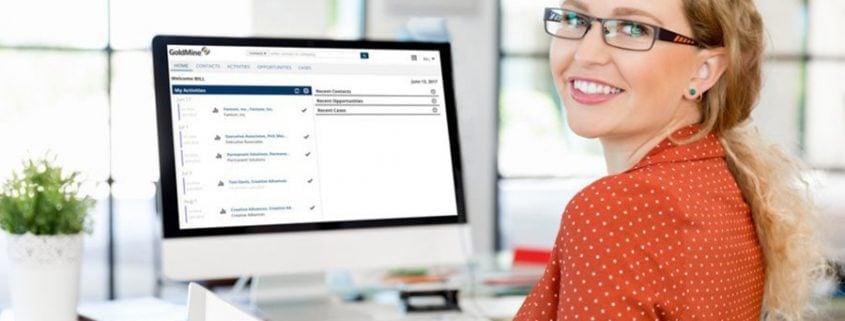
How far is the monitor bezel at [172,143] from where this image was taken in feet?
5.42

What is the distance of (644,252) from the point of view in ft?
4.00

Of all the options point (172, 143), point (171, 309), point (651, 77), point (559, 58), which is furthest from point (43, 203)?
point (651, 77)

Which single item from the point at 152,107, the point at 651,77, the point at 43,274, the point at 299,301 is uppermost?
the point at 152,107

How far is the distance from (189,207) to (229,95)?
178 millimetres

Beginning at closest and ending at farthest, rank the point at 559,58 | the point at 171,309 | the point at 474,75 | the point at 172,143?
the point at 559,58 → the point at 172,143 → the point at 171,309 → the point at 474,75

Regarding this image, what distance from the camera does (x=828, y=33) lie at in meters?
5.43

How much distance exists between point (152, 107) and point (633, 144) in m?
3.23

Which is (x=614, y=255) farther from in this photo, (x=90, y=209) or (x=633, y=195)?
(x=90, y=209)

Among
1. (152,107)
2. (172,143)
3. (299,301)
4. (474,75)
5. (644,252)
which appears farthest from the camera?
(474,75)

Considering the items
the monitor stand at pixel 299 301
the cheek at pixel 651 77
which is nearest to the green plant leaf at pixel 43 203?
the monitor stand at pixel 299 301

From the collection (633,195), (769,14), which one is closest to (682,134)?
(633,195)

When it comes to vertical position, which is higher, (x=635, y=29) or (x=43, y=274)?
(x=635, y=29)

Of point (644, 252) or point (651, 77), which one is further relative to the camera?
point (651, 77)

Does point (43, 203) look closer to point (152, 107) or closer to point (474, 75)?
point (152, 107)
